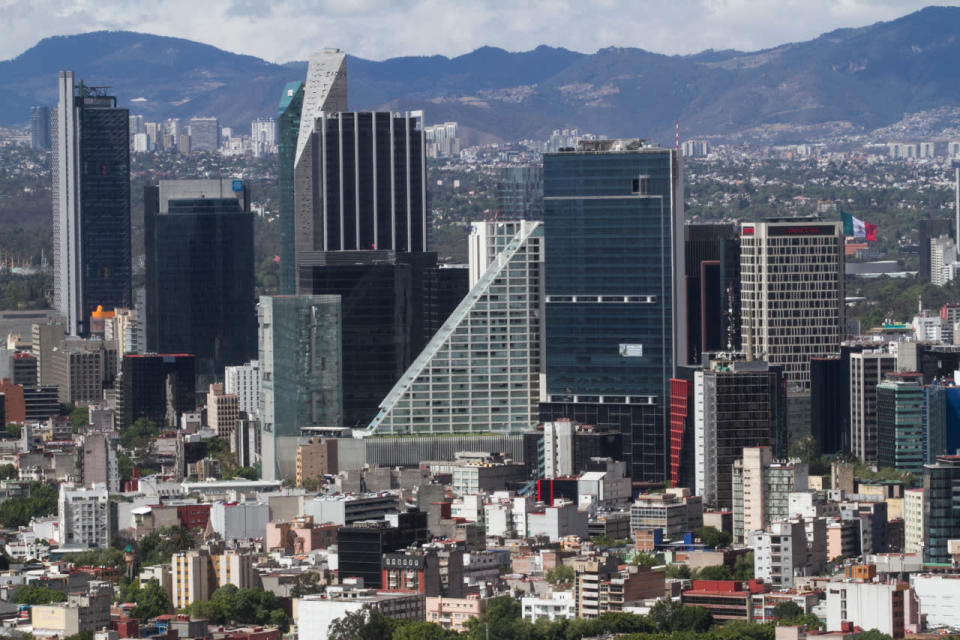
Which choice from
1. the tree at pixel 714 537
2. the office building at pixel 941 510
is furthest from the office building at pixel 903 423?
the office building at pixel 941 510

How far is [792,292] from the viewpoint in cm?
10238

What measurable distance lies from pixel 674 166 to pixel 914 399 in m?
11.2

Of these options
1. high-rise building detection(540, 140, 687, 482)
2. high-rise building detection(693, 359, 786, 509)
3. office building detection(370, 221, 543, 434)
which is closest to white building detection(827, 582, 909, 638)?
high-rise building detection(693, 359, 786, 509)

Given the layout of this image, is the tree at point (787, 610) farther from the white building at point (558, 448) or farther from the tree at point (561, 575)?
the white building at point (558, 448)

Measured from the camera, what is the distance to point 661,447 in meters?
92.5

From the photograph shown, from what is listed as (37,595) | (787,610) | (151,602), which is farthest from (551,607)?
(37,595)

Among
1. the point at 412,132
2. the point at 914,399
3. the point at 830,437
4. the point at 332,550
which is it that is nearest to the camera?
the point at 332,550

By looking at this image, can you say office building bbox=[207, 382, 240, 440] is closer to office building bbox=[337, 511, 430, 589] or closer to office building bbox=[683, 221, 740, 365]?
office building bbox=[683, 221, 740, 365]

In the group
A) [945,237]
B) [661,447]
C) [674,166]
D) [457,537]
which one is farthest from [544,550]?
[945,237]

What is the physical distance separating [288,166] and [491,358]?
46.4 m

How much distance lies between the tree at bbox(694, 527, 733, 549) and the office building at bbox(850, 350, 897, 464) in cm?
1649

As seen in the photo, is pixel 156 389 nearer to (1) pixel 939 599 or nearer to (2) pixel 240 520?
(2) pixel 240 520

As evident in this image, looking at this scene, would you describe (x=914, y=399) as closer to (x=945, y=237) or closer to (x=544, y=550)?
(x=544, y=550)

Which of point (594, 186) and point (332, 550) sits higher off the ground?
point (594, 186)
